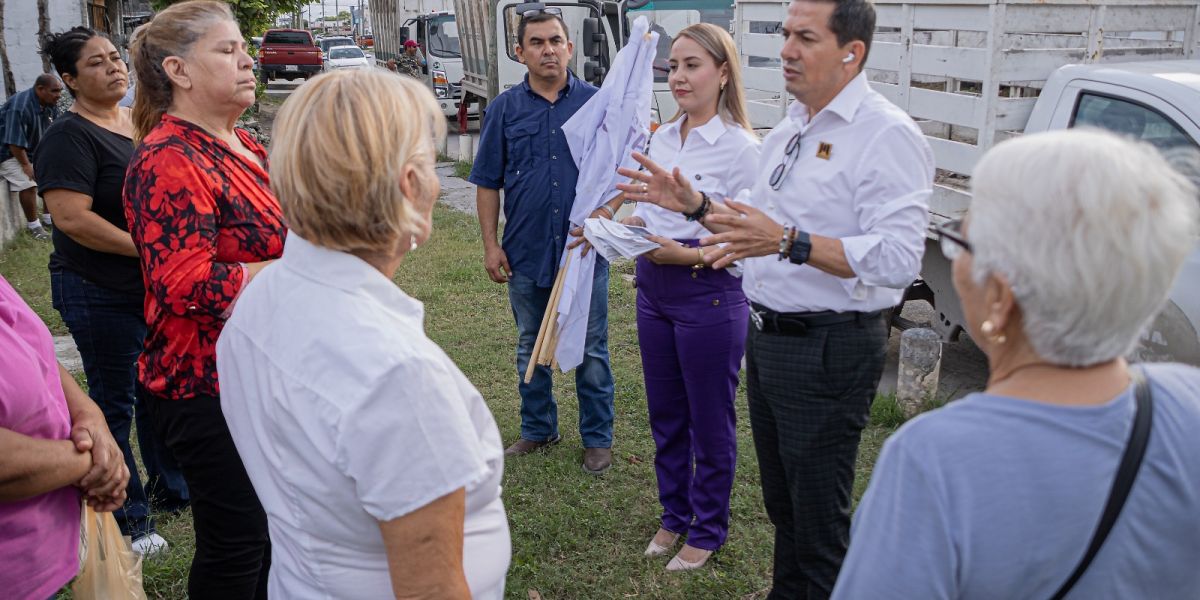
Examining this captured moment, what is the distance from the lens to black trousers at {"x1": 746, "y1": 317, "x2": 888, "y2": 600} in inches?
104

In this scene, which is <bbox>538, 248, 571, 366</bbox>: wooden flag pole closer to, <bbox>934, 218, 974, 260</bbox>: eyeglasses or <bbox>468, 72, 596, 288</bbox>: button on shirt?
<bbox>468, 72, 596, 288</bbox>: button on shirt

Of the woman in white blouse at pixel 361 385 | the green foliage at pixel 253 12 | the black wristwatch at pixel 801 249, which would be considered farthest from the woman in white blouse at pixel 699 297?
the green foliage at pixel 253 12

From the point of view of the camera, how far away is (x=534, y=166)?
14.2 feet

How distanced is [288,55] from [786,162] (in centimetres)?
3328

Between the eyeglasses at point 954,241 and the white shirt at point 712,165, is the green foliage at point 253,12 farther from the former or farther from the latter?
the eyeglasses at point 954,241

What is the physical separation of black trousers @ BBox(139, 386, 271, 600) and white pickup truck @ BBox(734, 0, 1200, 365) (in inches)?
151

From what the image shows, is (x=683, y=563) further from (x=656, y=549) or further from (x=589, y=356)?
(x=589, y=356)

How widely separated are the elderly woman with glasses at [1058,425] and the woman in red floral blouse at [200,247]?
5.83 ft

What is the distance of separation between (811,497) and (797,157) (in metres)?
1.01

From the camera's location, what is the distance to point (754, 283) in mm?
2768

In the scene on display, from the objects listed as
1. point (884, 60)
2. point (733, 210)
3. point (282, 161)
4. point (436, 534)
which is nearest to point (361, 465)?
point (436, 534)

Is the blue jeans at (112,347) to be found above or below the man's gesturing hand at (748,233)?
below

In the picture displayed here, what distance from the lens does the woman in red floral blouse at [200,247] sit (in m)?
2.34

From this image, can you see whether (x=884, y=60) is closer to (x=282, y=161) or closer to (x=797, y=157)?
(x=797, y=157)
